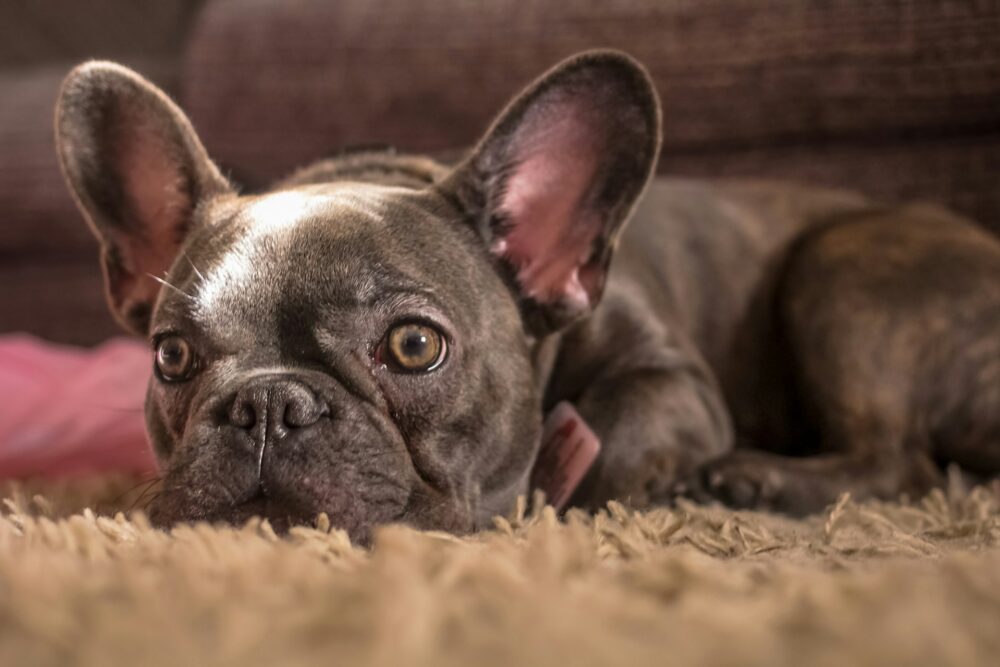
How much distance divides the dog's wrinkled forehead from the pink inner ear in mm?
194

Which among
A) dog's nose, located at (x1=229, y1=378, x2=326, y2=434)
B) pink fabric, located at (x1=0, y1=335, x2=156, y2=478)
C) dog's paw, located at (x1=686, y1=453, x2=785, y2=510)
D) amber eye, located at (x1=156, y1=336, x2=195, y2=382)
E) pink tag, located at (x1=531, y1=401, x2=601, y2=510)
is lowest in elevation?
pink fabric, located at (x1=0, y1=335, x2=156, y2=478)

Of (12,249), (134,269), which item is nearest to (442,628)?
(134,269)

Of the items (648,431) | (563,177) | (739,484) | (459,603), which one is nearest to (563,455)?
(648,431)

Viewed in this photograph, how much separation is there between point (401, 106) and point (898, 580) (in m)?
2.17

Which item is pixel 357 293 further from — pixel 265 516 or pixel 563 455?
pixel 563 455

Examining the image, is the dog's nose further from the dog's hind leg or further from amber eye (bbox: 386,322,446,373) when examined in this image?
the dog's hind leg

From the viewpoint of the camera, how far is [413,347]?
108 centimetres

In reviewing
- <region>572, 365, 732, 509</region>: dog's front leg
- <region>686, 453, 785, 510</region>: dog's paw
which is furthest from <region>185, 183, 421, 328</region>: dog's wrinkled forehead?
<region>686, 453, 785, 510</region>: dog's paw

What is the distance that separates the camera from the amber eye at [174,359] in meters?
1.12

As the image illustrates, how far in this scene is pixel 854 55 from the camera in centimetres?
215

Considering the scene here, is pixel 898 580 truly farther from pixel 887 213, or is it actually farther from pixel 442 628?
pixel 887 213

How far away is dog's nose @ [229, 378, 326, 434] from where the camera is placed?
0.94 metres

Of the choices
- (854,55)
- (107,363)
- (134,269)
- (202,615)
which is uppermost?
(854,55)

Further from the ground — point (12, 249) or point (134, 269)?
point (134, 269)
